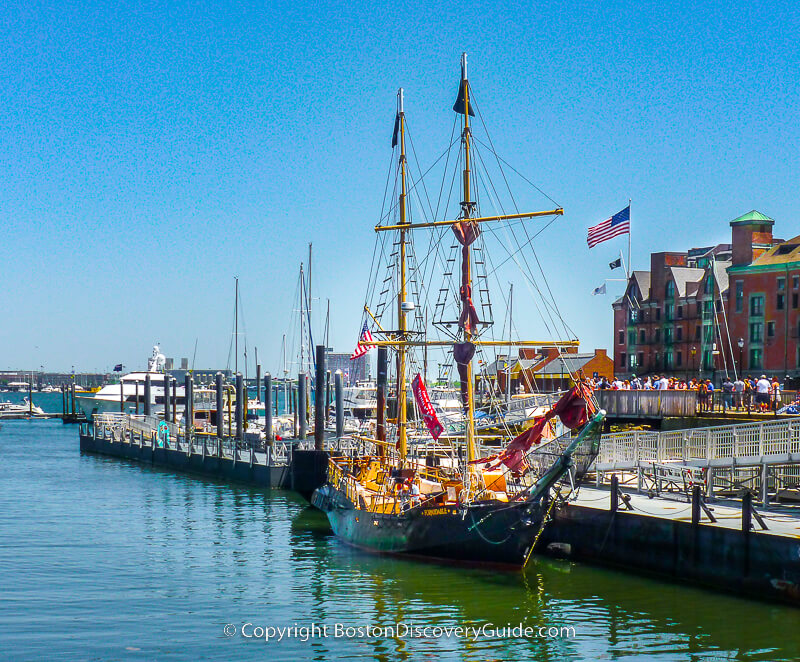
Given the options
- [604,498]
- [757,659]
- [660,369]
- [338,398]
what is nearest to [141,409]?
[660,369]

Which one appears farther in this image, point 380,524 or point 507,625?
point 380,524

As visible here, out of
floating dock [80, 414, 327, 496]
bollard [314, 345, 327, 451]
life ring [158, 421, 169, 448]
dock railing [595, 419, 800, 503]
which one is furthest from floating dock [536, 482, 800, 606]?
life ring [158, 421, 169, 448]

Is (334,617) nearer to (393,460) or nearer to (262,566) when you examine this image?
(262,566)

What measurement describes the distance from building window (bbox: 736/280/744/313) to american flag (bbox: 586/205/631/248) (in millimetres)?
29581

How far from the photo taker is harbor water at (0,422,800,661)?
2281 cm

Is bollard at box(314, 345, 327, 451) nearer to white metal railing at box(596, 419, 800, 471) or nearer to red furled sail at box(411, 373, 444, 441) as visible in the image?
red furled sail at box(411, 373, 444, 441)

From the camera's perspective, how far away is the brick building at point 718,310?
7588 cm

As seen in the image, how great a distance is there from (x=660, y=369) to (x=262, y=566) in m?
66.6

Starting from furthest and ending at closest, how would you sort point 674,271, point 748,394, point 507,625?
point 674,271 → point 748,394 → point 507,625

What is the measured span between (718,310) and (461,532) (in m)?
57.8


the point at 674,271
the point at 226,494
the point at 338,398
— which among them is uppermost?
the point at 674,271

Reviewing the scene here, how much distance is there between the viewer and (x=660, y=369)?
307 feet

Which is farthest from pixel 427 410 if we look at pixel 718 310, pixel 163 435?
pixel 718 310

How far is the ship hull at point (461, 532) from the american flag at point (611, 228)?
23964 mm
